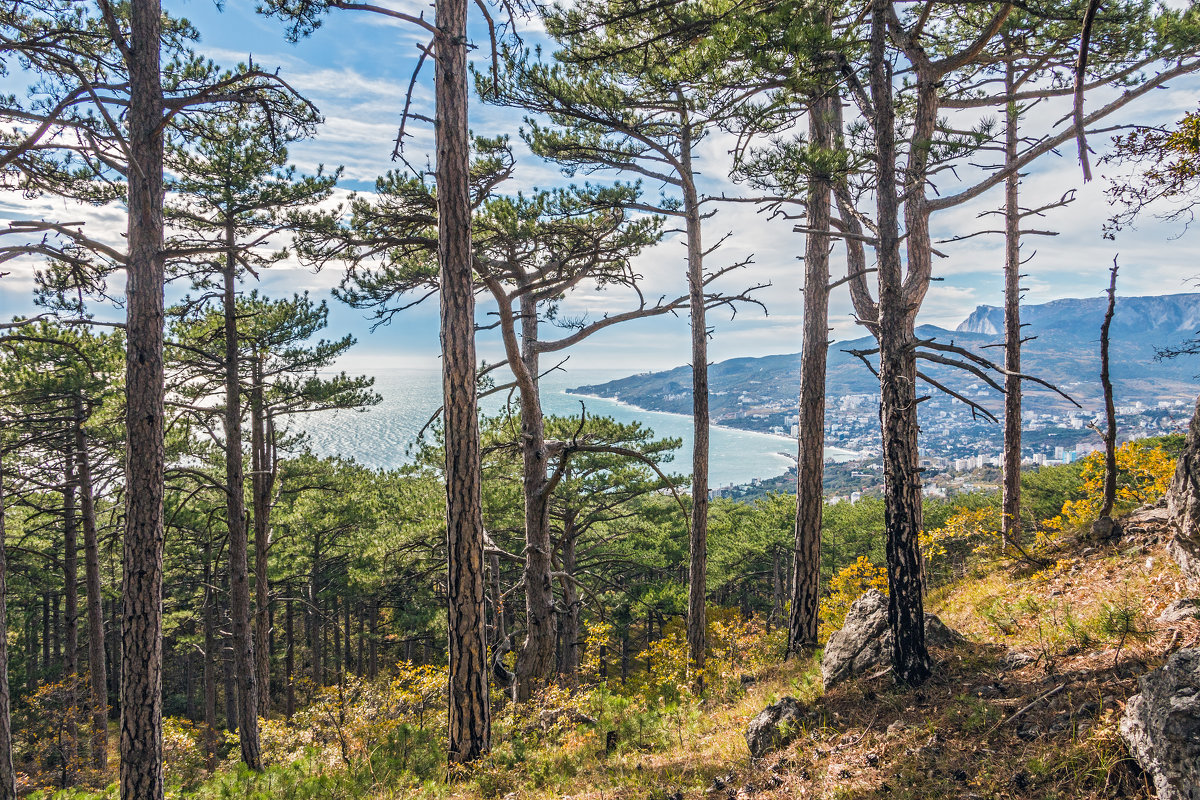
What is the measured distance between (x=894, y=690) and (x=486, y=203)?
7182 millimetres

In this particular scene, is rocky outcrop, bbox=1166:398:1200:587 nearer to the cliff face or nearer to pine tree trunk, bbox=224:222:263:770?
pine tree trunk, bbox=224:222:263:770

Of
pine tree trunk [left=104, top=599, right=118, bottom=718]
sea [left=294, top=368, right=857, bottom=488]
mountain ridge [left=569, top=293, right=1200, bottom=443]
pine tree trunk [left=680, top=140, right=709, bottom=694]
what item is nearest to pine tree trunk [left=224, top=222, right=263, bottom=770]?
pine tree trunk [left=680, top=140, right=709, bottom=694]

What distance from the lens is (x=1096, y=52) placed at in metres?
6.76

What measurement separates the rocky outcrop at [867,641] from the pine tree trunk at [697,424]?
3.50 metres

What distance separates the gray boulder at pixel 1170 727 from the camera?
7.82 feet

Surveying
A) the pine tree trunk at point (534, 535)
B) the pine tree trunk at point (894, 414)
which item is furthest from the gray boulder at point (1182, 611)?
the pine tree trunk at point (534, 535)

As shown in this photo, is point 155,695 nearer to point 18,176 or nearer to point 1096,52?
point 18,176

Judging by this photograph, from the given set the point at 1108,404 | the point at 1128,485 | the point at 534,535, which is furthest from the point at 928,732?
the point at 1128,485

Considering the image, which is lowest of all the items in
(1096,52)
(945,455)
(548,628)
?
(945,455)

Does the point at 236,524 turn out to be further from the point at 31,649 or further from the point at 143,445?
the point at 31,649

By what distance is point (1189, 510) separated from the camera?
4.66 m

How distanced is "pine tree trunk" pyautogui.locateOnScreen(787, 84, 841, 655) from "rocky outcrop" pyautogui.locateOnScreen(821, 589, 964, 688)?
2031 mm

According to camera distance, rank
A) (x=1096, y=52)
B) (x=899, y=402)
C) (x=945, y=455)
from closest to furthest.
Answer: (x=899, y=402)
(x=1096, y=52)
(x=945, y=455)

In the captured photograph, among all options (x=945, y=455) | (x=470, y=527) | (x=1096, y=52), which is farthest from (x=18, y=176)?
(x=945, y=455)
